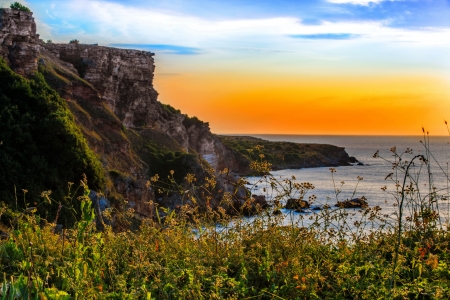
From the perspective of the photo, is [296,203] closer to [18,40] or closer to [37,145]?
[37,145]

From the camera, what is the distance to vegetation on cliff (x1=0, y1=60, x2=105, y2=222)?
2572cm

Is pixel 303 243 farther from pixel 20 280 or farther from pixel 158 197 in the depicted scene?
pixel 158 197

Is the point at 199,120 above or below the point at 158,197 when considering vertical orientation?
above

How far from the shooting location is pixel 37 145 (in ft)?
94.8

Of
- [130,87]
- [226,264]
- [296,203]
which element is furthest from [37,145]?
[130,87]

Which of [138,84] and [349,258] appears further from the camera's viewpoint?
[138,84]

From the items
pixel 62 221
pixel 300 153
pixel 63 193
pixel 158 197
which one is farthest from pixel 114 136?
pixel 300 153

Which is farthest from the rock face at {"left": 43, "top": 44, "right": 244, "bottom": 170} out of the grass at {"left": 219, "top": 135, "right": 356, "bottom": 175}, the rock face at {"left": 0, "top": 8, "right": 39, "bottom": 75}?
the grass at {"left": 219, "top": 135, "right": 356, "bottom": 175}

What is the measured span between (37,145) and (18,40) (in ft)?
44.4

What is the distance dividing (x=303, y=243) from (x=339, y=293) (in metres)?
1.20

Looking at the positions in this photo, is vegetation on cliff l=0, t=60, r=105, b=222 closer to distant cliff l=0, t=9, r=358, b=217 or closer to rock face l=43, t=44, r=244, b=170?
distant cliff l=0, t=9, r=358, b=217

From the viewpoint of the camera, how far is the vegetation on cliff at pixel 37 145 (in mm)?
25719

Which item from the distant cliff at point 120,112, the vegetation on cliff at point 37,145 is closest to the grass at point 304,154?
the distant cliff at point 120,112

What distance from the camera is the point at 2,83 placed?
104 feet
